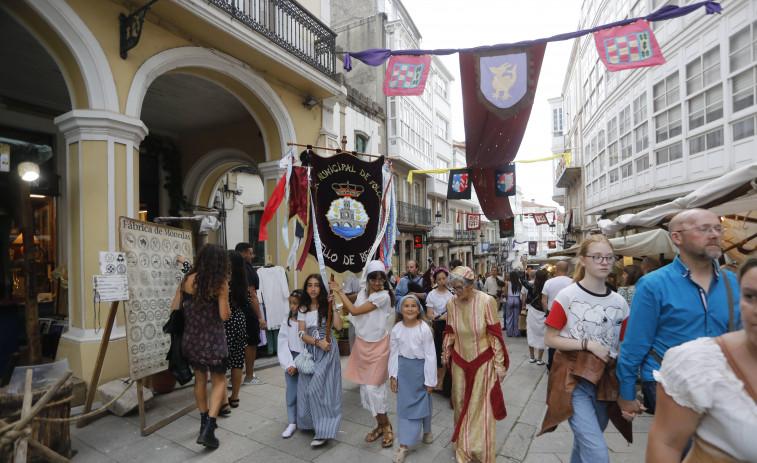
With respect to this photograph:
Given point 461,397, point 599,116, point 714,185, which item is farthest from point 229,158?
point 599,116

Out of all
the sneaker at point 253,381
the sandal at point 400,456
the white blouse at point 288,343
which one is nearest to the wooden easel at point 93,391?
the sneaker at point 253,381

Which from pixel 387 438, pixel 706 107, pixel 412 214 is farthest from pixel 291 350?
pixel 412 214

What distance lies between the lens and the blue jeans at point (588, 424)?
96.3 inches

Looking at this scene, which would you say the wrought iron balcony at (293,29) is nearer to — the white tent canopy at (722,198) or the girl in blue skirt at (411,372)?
the girl in blue skirt at (411,372)

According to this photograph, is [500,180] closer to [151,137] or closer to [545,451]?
[545,451]

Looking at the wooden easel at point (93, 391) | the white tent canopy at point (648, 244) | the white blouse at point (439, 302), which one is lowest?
the wooden easel at point (93, 391)

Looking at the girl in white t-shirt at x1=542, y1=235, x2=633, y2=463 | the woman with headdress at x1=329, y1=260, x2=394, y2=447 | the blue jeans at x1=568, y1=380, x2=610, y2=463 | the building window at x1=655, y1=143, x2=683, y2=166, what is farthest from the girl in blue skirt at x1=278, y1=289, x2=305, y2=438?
the building window at x1=655, y1=143, x2=683, y2=166

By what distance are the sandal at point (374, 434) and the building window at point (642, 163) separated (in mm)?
13808

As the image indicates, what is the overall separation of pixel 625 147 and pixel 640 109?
1.78 meters

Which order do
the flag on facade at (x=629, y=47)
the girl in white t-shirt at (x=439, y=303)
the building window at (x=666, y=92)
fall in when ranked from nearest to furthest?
the flag on facade at (x=629, y=47)
the girl in white t-shirt at (x=439, y=303)
the building window at (x=666, y=92)

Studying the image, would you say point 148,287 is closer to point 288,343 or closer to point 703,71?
point 288,343

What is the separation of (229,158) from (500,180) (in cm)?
751

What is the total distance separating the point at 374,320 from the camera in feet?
13.1

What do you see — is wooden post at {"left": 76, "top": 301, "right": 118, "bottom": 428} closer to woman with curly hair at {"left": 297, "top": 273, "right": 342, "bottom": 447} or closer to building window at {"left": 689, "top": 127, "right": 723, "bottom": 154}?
woman with curly hair at {"left": 297, "top": 273, "right": 342, "bottom": 447}
